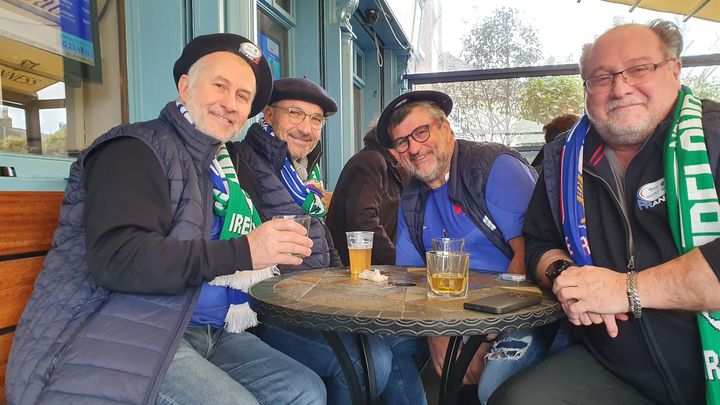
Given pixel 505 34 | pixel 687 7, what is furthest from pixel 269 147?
pixel 505 34

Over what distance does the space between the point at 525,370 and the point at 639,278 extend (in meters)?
0.43

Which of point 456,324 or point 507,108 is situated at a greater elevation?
A: point 507,108

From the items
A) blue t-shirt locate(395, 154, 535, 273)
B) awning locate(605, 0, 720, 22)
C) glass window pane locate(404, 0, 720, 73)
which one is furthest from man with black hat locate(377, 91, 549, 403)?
glass window pane locate(404, 0, 720, 73)

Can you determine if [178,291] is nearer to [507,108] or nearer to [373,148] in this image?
[373,148]

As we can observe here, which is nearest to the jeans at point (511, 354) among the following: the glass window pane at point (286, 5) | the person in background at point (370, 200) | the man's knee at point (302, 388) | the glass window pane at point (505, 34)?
the man's knee at point (302, 388)

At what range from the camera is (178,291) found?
1157mm

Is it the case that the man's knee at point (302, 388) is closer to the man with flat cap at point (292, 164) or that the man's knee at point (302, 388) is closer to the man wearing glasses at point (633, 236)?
the man with flat cap at point (292, 164)

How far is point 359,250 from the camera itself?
1.57 meters

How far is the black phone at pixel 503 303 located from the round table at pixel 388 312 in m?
0.01

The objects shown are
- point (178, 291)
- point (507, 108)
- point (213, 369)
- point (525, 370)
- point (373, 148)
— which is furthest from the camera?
point (507, 108)

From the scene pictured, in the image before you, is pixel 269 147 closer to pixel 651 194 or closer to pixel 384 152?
pixel 384 152

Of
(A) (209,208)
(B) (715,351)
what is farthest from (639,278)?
(A) (209,208)

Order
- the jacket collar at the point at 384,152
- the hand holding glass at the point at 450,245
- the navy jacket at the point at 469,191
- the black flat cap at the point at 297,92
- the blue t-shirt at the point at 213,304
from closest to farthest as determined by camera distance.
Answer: the hand holding glass at the point at 450,245 < the blue t-shirt at the point at 213,304 < the navy jacket at the point at 469,191 < the black flat cap at the point at 297,92 < the jacket collar at the point at 384,152

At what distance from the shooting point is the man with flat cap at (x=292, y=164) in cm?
176
